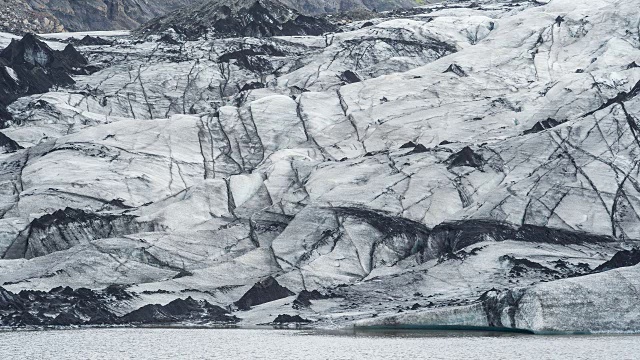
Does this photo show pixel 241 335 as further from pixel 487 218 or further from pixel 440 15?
pixel 440 15

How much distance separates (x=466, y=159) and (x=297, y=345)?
31.8 metres

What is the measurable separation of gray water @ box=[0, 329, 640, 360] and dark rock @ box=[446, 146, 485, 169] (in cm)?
2250

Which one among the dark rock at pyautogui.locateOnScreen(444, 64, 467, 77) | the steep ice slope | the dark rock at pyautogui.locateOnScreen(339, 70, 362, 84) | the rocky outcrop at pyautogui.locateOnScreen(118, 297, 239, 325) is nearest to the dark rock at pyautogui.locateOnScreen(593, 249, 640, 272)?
the steep ice slope

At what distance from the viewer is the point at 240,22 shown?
137 m

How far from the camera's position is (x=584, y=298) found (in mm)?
63656

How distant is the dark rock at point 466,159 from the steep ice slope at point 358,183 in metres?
0.17

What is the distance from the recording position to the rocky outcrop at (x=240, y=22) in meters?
137

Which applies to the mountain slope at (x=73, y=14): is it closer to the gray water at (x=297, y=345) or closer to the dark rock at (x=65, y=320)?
the dark rock at (x=65, y=320)

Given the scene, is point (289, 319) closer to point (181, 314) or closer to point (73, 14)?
point (181, 314)

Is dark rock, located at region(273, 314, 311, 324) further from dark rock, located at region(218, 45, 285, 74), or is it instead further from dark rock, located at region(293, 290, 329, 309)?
dark rock, located at region(218, 45, 285, 74)

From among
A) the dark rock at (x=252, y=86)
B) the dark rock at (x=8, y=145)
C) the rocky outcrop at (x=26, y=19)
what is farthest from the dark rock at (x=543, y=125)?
the rocky outcrop at (x=26, y=19)

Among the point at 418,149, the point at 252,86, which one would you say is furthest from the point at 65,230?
the point at 252,86

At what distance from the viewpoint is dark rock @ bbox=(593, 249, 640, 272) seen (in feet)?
234

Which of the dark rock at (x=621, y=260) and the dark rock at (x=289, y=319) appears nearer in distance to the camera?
the dark rock at (x=621, y=260)
